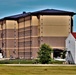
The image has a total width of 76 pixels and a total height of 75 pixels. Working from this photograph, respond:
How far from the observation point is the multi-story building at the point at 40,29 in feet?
379

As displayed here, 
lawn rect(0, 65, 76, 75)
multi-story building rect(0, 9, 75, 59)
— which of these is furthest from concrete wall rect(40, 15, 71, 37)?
lawn rect(0, 65, 76, 75)

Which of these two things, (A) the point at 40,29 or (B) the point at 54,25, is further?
(A) the point at 40,29

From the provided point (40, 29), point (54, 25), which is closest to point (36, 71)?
point (54, 25)

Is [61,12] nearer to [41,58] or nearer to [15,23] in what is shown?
[15,23]

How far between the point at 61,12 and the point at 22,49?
81.4 ft

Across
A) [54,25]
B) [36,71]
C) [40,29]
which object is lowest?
[36,71]

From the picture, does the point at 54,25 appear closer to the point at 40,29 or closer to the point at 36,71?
the point at 40,29

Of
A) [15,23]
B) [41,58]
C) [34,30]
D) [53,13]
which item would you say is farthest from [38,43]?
[41,58]

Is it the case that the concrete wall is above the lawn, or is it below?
above

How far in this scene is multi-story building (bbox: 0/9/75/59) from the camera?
11544 cm

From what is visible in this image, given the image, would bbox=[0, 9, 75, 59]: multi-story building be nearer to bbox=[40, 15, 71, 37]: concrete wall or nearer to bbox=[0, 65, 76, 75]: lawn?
bbox=[40, 15, 71, 37]: concrete wall

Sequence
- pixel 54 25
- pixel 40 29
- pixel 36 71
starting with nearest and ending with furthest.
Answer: pixel 36 71 → pixel 54 25 → pixel 40 29

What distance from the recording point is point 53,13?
4493 inches

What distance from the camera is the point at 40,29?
116750 millimetres
